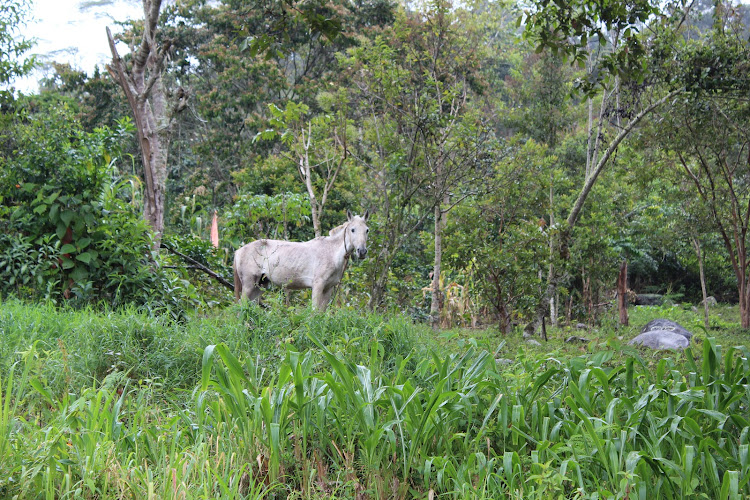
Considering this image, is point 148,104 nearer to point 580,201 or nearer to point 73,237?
point 73,237

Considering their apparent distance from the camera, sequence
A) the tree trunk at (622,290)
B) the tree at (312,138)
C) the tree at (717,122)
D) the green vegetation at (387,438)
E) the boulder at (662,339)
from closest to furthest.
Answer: the green vegetation at (387,438), the tree at (717,122), the boulder at (662,339), the tree at (312,138), the tree trunk at (622,290)

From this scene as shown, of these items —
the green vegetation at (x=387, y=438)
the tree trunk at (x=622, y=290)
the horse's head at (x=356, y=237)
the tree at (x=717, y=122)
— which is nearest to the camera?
the green vegetation at (x=387, y=438)

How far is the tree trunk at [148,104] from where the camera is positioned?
242 inches

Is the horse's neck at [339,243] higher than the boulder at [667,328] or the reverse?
higher

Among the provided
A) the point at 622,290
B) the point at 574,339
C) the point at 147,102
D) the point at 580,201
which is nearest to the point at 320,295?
the point at 147,102

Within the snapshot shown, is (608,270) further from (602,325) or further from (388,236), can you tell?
(388,236)

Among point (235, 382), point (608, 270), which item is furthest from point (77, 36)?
point (235, 382)

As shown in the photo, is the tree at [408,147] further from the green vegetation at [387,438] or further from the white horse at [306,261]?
the green vegetation at [387,438]

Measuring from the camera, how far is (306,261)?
6.89 meters

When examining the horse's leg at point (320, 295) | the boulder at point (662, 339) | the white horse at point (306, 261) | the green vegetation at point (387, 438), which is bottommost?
the boulder at point (662, 339)

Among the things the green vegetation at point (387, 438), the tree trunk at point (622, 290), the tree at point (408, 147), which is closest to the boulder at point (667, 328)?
the tree trunk at point (622, 290)

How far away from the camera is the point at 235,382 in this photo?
2949 mm

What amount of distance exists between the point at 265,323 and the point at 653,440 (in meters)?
2.90

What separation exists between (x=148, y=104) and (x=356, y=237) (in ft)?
8.53
